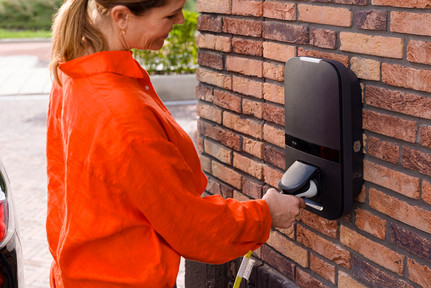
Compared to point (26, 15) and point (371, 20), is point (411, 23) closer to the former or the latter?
point (371, 20)

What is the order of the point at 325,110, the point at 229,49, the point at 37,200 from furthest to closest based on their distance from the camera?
the point at 37,200 < the point at 229,49 < the point at 325,110

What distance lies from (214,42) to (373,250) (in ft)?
4.16

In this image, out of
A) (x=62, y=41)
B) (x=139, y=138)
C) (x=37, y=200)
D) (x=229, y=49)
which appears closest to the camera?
(x=139, y=138)

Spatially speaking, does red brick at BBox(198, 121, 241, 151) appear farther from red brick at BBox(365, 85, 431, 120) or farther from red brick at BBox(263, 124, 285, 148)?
red brick at BBox(365, 85, 431, 120)

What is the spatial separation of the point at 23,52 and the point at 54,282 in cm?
1693

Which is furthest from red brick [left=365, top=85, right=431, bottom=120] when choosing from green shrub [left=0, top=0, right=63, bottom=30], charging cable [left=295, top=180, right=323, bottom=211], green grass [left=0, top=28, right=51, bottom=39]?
green shrub [left=0, top=0, right=63, bottom=30]

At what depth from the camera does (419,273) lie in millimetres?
2018

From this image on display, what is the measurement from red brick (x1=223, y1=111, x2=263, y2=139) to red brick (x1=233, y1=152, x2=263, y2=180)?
122 millimetres

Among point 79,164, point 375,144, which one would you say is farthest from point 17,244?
point 375,144

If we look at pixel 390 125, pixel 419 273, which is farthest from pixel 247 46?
pixel 419 273

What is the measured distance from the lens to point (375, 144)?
212 cm

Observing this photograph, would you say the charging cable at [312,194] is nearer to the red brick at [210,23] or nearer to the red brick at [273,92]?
the red brick at [273,92]

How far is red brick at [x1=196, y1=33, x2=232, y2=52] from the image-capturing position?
286cm

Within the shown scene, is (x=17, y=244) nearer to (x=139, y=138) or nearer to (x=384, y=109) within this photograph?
(x=139, y=138)
